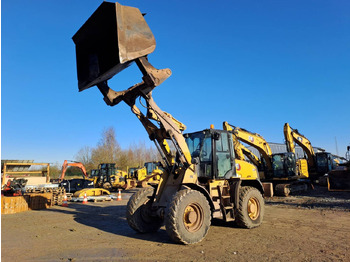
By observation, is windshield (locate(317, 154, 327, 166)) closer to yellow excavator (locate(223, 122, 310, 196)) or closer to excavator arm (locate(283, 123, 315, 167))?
excavator arm (locate(283, 123, 315, 167))

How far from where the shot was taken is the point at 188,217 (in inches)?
226

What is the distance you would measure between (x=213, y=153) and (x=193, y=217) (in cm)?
192

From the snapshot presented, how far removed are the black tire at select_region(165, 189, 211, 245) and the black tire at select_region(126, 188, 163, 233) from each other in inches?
53.0

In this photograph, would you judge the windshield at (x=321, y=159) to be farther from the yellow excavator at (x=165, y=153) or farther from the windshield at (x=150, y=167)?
the windshield at (x=150, y=167)

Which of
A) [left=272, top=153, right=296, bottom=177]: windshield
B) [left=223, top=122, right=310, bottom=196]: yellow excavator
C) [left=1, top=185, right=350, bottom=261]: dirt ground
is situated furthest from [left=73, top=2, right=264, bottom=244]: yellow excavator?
[left=272, top=153, right=296, bottom=177]: windshield

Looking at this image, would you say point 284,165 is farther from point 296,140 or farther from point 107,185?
point 107,185

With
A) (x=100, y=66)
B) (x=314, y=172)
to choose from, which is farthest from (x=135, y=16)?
(x=314, y=172)

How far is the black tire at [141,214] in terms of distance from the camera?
6531mm

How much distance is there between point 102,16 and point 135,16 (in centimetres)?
67

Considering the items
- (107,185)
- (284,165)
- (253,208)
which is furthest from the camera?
(107,185)

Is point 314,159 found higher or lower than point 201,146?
higher

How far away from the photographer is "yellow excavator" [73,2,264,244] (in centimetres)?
536

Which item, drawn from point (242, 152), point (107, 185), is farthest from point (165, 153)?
point (107, 185)

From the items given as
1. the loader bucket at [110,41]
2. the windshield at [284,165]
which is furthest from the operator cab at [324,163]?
the loader bucket at [110,41]
